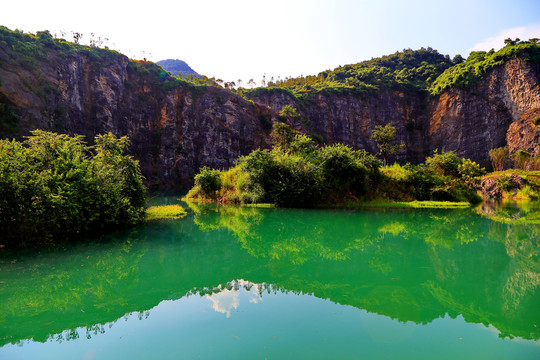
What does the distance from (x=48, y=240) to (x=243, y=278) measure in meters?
8.05

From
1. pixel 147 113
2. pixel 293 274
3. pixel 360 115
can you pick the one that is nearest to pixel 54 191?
pixel 293 274

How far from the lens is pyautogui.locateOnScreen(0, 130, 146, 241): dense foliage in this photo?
9.38 metres

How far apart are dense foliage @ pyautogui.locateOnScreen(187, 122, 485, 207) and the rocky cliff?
33436mm

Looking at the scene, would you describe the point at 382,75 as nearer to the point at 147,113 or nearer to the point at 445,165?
the point at 445,165

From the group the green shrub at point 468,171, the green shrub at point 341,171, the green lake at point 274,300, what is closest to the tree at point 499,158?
the green shrub at point 468,171

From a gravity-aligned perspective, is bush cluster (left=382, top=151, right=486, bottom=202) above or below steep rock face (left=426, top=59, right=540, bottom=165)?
below

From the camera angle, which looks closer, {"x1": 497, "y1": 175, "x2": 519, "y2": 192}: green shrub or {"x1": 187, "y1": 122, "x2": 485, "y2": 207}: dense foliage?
{"x1": 187, "y1": 122, "x2": 485, "y2": 207}: dense foliage

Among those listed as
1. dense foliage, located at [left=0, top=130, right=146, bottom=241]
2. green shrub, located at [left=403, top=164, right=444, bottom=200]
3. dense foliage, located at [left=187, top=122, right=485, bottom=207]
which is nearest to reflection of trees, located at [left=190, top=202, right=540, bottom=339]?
dense foliage, located at [left=0, top=130, right=146, bottom=241]

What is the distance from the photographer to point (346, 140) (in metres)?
74.1

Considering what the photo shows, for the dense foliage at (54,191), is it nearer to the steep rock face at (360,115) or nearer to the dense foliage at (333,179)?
the dense foliage at (333,179)

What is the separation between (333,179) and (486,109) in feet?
193

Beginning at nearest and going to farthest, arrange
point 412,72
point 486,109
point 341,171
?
1. point 341,171
2. point 486,109
3. point 412,72

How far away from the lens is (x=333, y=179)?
24.9 m

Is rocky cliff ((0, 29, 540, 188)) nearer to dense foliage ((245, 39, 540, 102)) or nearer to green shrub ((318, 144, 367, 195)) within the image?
dense foliage ((245, 39, 540, 102))
